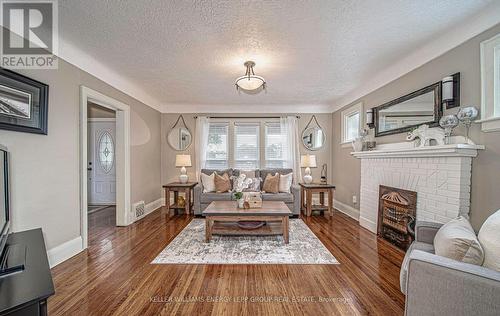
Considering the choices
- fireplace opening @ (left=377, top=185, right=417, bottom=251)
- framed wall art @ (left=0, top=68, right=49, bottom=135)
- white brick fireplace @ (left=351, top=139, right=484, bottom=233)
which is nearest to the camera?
framed wall art @ (left=0, top=68, right=49, bottom=135)

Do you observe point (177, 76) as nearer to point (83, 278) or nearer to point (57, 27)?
point (57, 27)

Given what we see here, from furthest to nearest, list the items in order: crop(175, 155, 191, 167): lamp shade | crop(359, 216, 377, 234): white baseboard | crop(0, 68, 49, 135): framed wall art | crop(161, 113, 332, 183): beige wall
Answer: crop(161, 113, 332, 183): beige wall < crop(175, 155, 191, 167): lamp shade < crop(359, 216, 377, 234): white baseboard < crop(0, 68, 49, 135): framed wall art

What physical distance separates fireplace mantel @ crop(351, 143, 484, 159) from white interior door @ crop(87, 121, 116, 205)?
19.1 ft

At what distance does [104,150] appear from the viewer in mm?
5824

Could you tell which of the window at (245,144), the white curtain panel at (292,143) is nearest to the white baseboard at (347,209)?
the white curtain panel at (292,143)

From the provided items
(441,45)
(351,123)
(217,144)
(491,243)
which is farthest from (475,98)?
(217,144)

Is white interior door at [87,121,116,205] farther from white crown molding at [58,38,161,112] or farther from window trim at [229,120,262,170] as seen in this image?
window trim at [229,120,262,170]

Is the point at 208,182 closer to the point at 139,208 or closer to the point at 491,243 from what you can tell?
the point at 139,208

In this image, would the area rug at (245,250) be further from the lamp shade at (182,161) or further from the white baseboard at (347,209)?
the lamp shade at (182,161)

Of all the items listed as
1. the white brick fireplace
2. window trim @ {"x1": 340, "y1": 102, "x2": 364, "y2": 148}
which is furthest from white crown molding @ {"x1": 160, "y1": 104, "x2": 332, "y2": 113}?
the white brick fireplace

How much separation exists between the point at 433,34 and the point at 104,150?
22.0 ft

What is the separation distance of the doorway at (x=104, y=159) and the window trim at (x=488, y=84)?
4339mm

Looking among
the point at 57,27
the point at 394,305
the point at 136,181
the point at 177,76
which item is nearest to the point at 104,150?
the point at 136,181

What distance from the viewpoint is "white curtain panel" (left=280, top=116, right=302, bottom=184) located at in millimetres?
5449
